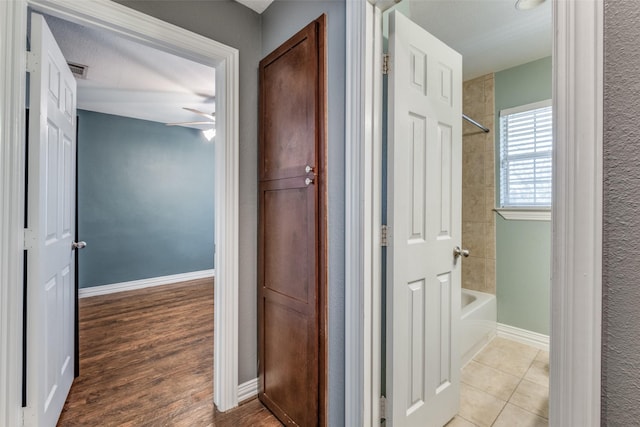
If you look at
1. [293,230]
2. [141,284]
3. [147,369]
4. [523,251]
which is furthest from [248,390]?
[141,284]

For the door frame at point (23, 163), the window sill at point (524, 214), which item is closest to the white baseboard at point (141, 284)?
the door frame at point (23, 163)

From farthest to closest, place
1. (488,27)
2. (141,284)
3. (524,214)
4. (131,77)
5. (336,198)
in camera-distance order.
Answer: (141,284) < (131,77) < (524,214) < (488,27) < (336,198)

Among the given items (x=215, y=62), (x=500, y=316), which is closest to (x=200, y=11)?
(x=215, y=62)

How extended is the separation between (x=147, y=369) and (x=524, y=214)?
3.50 meters

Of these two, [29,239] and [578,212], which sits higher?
[578,212]

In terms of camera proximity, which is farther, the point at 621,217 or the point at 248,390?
the point at 248,390

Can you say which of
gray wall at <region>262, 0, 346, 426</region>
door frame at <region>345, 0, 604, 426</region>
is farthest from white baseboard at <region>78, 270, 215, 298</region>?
door frame at <region>345, 0, 604, 426</region>

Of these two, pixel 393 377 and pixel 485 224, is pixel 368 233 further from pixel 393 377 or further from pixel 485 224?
pixel 485 224

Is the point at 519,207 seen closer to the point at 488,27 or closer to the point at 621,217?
the point at 488,27

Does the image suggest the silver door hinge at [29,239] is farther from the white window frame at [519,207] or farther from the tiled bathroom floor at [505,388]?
the white window frame at [519,207]

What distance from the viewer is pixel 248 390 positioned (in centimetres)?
192

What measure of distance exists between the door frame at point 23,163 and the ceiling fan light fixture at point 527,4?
1.84 metres

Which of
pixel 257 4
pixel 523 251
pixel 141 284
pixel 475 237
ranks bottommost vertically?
pixel 141 284

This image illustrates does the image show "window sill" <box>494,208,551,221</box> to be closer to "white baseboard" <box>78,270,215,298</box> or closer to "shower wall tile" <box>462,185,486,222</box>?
"shower wall tile" <box>462,185,486,222</box>
